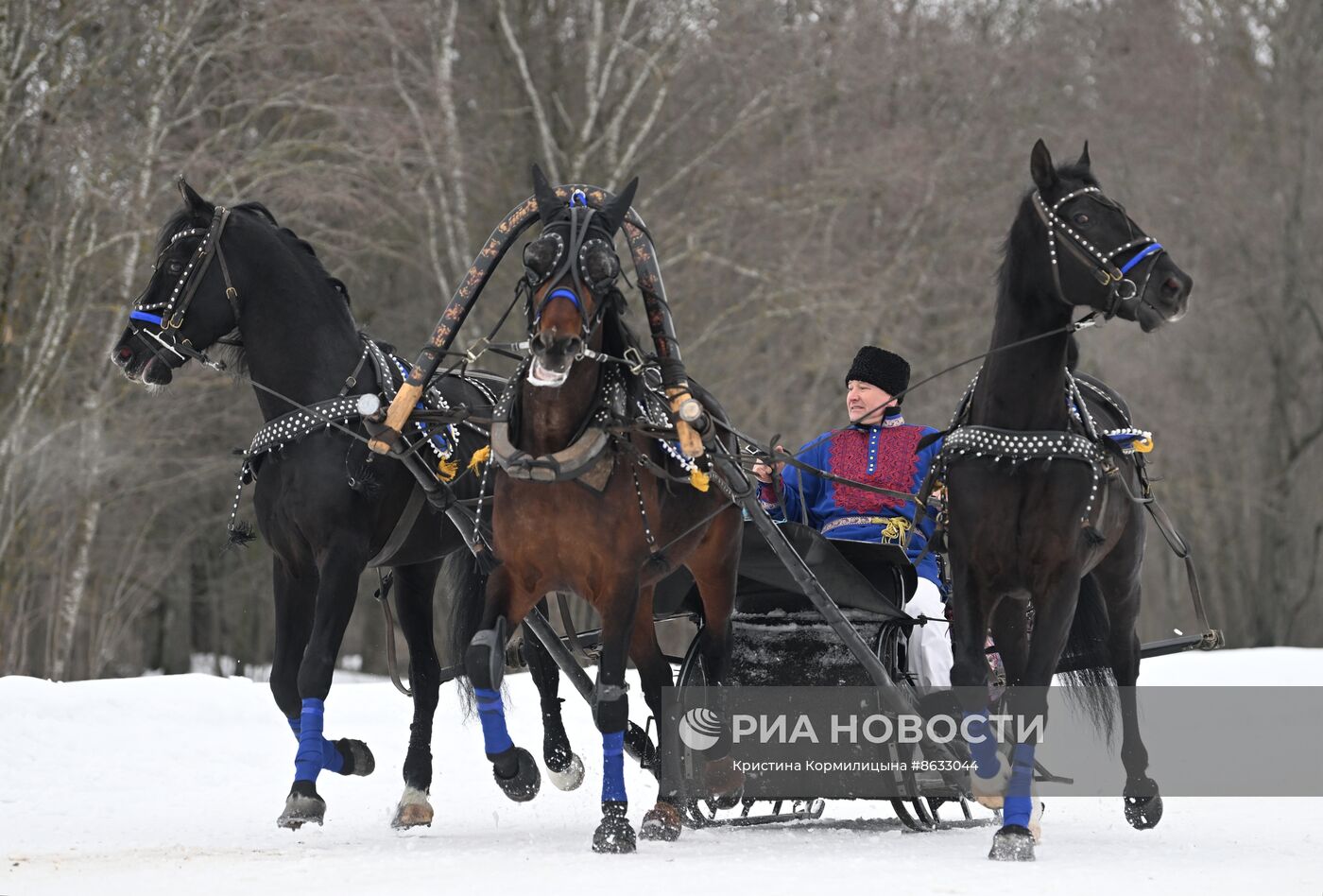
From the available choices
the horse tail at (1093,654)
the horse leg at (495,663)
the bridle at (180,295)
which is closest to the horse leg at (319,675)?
the horse leg at (495,663)

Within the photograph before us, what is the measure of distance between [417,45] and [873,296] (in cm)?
565

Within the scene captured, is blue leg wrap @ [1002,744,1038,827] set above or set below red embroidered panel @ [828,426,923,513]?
below

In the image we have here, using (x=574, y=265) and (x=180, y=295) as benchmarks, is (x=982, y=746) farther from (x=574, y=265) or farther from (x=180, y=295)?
(x=180, y=295)

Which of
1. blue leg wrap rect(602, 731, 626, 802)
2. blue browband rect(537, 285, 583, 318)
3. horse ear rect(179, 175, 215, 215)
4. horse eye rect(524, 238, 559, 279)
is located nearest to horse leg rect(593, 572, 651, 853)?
blue leg wrap rect(602, 731, 626, 802)

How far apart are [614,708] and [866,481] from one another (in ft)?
6.76

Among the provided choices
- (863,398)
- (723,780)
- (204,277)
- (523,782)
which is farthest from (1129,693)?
(204,277)

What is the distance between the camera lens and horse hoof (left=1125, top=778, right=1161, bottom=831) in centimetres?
744

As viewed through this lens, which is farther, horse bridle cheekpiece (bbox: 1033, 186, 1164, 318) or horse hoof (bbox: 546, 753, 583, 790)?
horse hoof (bbox: 546, 753, 583, 790)

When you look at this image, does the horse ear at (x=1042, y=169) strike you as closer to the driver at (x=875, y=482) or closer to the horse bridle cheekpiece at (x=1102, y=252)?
the horse bridle cheekpiece at (x=1102, y=252)

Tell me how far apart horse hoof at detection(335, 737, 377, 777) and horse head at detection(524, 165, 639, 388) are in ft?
6.43

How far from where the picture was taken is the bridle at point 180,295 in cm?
730

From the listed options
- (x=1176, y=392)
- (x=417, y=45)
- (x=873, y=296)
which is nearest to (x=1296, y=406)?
(x=1176, y=392)

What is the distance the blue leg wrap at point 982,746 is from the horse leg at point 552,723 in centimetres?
163

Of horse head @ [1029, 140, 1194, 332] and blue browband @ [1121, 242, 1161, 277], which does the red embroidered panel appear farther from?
blue browband @ [1121, 242, 1161, 277]
